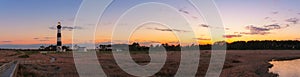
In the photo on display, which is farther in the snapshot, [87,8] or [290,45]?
[290,45]

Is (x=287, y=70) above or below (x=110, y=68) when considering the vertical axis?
below

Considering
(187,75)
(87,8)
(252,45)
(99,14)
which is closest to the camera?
(87,8)

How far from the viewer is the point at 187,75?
30594mm

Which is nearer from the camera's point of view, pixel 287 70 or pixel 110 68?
pixel 110 68

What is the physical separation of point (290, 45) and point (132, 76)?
143131 mm

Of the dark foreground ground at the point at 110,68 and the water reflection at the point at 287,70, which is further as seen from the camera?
the water reflection at the point at 287,70

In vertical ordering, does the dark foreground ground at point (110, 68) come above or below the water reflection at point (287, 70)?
above

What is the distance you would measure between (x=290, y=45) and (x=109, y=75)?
473 ft

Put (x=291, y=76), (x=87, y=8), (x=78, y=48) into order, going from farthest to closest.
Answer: (x=78, y=48)
(x=291, y=76)
(x=87, y=8)

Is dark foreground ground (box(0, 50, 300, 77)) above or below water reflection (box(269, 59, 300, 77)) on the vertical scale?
above

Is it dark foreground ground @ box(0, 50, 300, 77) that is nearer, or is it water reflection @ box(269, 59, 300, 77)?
dark foreground ground @ box(0, 50, 300, 77)

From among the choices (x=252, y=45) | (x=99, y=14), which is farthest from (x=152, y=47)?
(x=99, y=14)

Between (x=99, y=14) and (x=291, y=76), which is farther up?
(x=99, y=14)

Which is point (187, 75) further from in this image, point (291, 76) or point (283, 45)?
point (283, 45)
